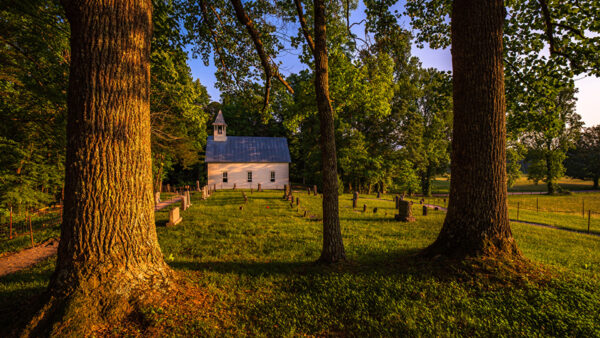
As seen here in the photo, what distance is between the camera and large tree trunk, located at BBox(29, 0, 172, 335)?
107 inches

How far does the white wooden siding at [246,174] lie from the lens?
30.4 meters

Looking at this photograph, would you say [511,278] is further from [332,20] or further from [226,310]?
[332,20]

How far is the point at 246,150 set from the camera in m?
32.3

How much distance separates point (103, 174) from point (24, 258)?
20.8 feet

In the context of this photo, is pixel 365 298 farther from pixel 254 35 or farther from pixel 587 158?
pixel 587 158

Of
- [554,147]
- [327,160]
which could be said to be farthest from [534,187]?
[327,160]

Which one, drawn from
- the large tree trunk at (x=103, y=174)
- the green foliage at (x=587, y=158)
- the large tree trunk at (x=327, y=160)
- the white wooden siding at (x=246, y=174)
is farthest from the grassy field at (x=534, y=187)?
the large tree trunk at (x=103, y=174)

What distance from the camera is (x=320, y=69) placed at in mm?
4777

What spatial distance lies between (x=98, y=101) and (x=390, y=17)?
712 centimetres

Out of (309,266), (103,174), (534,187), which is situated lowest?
(534,187)

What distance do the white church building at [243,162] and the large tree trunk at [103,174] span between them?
27778 mm

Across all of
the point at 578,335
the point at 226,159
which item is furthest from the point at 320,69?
the point at 226,159

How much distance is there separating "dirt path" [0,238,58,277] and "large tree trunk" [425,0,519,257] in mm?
8322

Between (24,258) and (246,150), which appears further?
(246,150)
